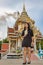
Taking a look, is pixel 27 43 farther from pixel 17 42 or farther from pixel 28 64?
pixel 17 42

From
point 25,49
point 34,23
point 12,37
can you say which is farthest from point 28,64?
point 34,23

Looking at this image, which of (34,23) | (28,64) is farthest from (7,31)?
(28,64)

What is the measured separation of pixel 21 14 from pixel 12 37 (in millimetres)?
6796

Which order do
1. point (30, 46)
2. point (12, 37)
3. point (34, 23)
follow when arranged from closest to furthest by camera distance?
1. point (30, 46)
2. point (12, 37)
3. point (34, 23)

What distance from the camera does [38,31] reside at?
171ft

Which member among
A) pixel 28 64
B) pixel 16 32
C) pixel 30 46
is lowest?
pixel 28 64

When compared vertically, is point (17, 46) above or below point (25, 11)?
below

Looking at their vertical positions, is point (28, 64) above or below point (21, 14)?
below

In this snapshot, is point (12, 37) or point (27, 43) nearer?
point (27, 43)

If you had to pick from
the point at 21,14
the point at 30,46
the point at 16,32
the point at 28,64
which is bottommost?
the point at 28,64

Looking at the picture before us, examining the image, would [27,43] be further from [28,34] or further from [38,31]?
[38,31]

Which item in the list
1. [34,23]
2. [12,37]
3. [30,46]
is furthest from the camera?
[34,23]

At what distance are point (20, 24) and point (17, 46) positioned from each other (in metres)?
4.97

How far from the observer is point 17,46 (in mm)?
51812
